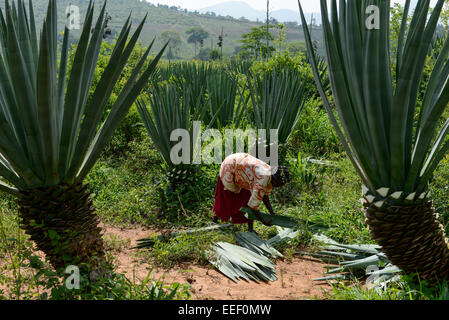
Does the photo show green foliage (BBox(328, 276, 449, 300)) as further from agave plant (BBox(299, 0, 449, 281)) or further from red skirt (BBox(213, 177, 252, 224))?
red skirt (BBox(213, 177, 252, 224))

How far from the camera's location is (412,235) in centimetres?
213

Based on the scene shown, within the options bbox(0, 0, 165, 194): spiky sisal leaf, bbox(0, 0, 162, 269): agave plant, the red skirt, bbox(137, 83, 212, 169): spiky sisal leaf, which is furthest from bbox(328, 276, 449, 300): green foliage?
bbox(137, 83, 212, 169): spiky sisal leaf

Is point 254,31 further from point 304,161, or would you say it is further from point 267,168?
point 267,168

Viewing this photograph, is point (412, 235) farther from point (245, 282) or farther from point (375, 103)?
point (245, 282)

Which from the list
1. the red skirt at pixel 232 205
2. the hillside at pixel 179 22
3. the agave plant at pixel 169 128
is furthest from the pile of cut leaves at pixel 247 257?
the hillside at pixel 179 22

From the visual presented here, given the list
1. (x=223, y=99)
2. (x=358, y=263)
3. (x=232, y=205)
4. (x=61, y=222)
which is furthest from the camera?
(x=223, y=99)

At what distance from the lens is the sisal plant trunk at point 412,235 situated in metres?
2.11

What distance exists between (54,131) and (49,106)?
0.53 ft

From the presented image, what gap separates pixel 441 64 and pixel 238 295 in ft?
6.92

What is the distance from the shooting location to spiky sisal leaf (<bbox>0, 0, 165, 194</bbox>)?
6.33 ft

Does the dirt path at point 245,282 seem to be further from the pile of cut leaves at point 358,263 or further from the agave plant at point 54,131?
the agave plant at point 54,131

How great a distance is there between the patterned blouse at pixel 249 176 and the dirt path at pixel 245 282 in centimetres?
72

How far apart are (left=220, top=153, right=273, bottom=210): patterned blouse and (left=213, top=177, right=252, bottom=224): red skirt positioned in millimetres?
71

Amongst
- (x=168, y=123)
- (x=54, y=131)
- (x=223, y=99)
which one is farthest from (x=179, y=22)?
(x=54, y=131)
